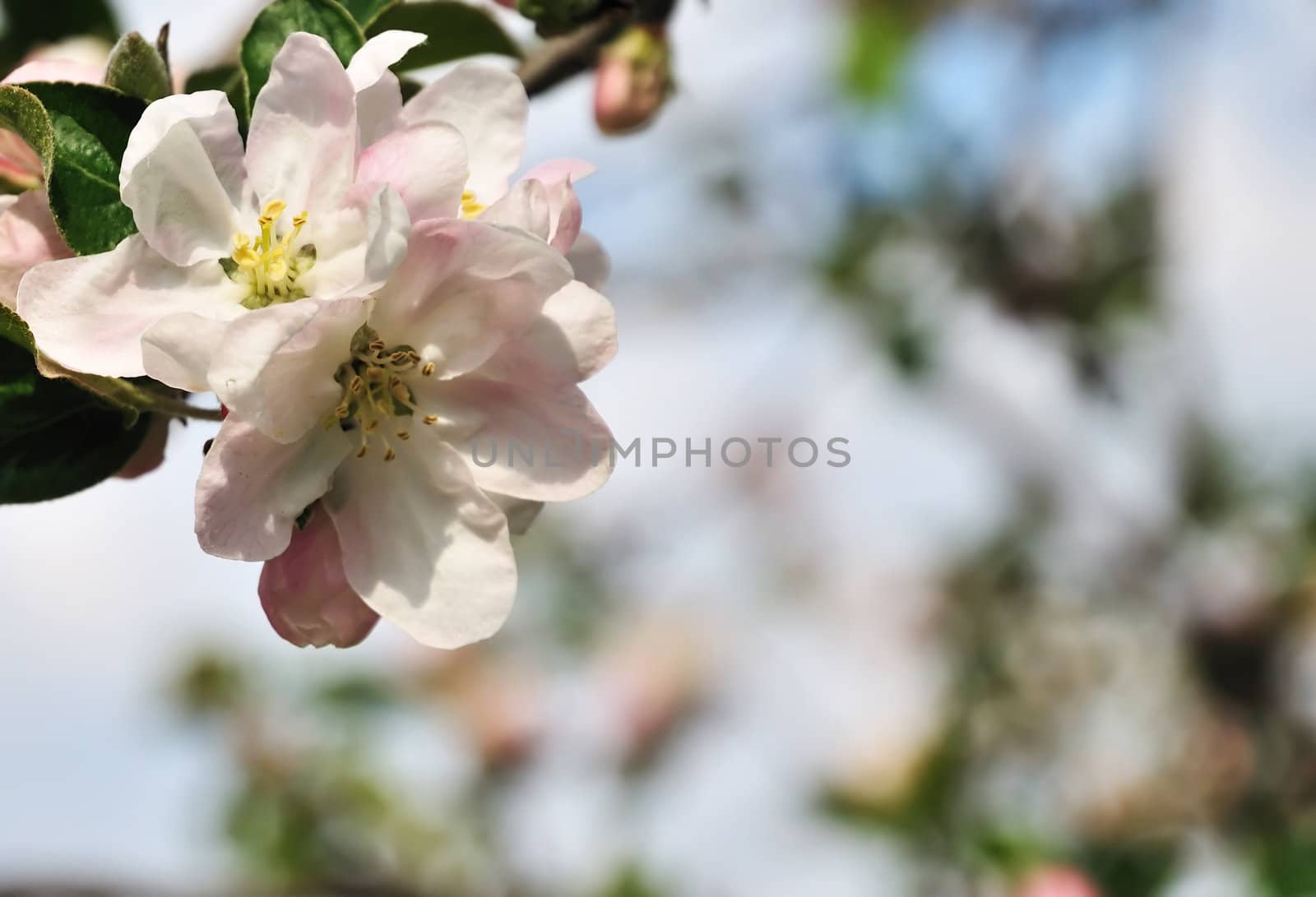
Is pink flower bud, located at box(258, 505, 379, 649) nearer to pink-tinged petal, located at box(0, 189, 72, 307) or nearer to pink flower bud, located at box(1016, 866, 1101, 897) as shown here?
pink-tinged petal, located at box(0, 189, 72, 307)

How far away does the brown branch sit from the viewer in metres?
0.89

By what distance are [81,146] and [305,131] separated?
0.12 m

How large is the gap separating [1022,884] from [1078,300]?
4.24ft

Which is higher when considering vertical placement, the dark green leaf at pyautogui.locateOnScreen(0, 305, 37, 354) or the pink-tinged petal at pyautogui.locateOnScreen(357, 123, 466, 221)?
the pink-tinged petal at pyautogui.locateOnScreen(357, 123, 466, 221)

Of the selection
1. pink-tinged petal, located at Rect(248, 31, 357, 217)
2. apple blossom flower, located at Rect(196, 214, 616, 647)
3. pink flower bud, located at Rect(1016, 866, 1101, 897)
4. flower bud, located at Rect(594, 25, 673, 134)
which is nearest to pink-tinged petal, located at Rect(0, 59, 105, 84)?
pink-tinged petal, located at Rect(248, 31, 357, 217)

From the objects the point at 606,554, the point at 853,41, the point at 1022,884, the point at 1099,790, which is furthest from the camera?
the point at 606,554

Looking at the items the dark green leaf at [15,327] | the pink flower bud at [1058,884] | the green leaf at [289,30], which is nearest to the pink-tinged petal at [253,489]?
the dark green leaf at [15,327]

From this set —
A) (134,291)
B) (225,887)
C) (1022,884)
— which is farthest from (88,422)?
→ (1022,884)

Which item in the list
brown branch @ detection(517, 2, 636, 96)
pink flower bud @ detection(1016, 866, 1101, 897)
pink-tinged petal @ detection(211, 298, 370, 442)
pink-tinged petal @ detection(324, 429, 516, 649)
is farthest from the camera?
pink flower bud @ detection(1016, 866, 1101, 897)

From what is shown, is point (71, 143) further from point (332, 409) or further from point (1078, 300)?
point (1078, 300)

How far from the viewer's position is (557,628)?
3213 millimetres

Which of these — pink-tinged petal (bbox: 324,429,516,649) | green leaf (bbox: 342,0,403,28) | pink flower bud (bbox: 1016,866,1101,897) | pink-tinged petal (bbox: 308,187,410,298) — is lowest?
pink flower bud (bbox: 1016,866,1101,897)

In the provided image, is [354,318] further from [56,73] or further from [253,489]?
[56,73]

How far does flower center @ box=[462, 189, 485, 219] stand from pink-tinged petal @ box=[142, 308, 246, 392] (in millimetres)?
163
